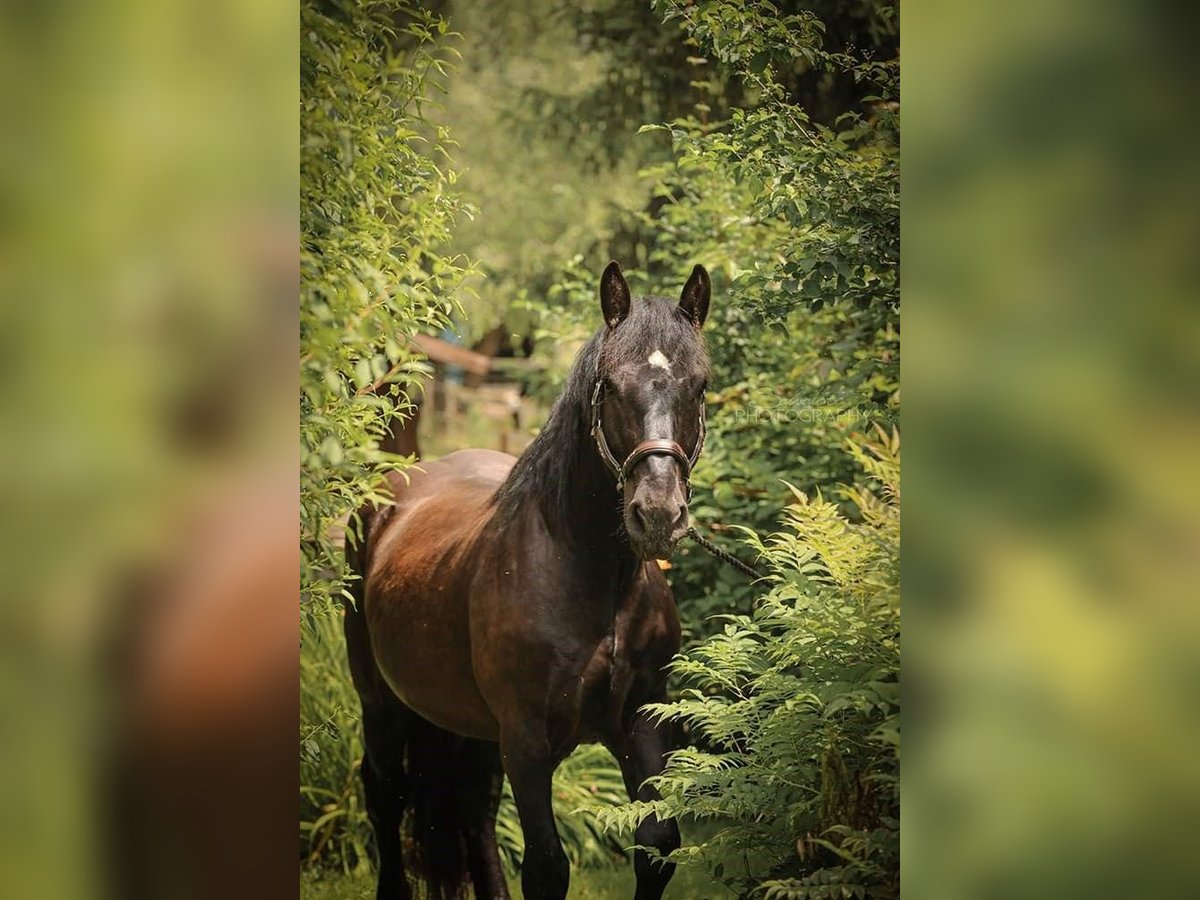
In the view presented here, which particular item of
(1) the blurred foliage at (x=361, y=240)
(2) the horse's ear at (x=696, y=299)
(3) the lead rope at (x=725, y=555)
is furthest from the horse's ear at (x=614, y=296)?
(3) the lead rope at (x=725, y=555)

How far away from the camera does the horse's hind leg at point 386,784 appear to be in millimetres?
2801

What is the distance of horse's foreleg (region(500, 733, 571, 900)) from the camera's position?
8.57 feet

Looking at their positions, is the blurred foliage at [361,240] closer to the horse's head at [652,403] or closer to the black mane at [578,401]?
the black mane at [578,401]

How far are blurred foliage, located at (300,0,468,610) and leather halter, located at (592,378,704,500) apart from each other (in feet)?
1.39

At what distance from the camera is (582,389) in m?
2.62

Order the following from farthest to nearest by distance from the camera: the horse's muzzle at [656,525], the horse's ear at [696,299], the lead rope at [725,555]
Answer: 1. the lead rope at [725,555]
2. the horse's ear at [696,299]
3. the horse's muzzle at [656,525]

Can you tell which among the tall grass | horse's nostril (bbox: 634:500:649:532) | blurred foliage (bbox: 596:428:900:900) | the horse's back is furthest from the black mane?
the tall grass

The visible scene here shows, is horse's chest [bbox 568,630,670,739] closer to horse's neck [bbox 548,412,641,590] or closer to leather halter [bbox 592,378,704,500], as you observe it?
horse's neck [bbox 548,412,641,590]

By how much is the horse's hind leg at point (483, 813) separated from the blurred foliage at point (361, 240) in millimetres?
552

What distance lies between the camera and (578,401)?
8.66 feet
